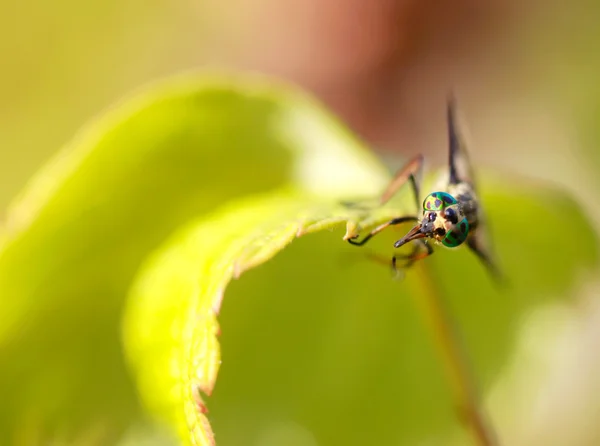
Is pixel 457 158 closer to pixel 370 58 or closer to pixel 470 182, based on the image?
pixel 470 182

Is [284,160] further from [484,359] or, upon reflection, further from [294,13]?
[294,13]

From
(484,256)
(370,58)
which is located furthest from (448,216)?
(370,58)

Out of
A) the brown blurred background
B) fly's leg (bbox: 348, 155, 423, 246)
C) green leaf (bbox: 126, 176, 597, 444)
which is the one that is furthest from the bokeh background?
fly's leg (bbox: 348, 155, 423, 246)

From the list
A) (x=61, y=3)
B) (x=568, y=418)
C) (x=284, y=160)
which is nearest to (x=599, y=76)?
(x=568, y=418)

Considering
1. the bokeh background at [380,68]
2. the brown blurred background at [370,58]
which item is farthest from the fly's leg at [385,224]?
the brown blurred background at [370,58]

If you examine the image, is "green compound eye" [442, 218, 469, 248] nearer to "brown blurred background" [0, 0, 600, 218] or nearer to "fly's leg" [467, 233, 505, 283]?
"fly's leg" [467, 233, 505, 283]

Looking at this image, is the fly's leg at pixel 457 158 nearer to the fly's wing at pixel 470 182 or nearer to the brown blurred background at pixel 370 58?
the fly's wing at pixel 470 182

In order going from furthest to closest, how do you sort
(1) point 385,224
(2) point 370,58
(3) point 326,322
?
(2) point 370,58 → (3) point 326,322 → (1) point 385,224
